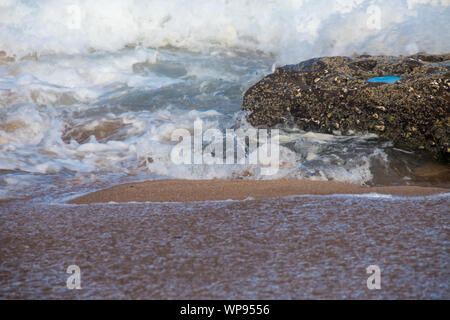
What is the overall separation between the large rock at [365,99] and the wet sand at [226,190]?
773 millimetres

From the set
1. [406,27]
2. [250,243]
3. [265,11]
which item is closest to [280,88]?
[250,243]

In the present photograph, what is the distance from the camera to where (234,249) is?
176 cm

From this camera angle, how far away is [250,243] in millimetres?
1806

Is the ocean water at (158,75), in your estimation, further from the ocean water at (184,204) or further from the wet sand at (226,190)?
the wet sand at (226,190)

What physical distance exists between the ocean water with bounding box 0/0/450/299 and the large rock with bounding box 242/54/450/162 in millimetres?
118

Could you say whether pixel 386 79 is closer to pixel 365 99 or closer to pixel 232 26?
pixel 365 99

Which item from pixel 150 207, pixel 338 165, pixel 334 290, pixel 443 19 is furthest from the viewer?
pixel 443 19

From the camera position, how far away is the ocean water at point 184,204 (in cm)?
155

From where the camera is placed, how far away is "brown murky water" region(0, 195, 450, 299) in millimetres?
1484

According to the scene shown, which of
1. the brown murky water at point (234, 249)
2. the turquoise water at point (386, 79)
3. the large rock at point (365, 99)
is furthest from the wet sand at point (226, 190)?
the turquoise water at point (386, 79)
